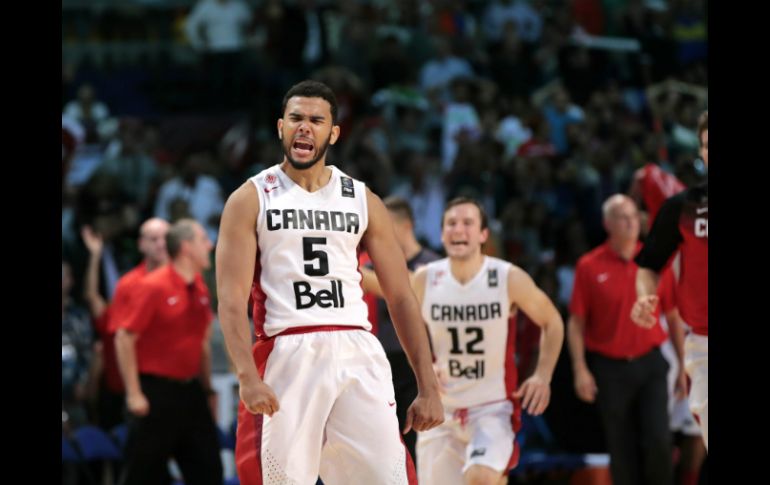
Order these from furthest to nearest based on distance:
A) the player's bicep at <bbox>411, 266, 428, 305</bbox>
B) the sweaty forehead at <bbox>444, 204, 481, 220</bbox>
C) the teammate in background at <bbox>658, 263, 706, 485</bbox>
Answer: the teammate in background at <bbox>658, 263, 706, 485</bbox> → the player's bicep at <bbox>411, 266, 428, 305</bbox> → the sweaty forehead at <bbox>444, 204, 481, 220</bbox>

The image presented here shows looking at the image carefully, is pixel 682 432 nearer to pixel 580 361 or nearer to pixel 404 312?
pixel 580 361

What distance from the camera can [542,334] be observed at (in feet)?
25.9

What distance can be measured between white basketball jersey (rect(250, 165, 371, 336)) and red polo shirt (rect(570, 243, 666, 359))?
4398 millimetres

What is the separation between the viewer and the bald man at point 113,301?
32.2ft

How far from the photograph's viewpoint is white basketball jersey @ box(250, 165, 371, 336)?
5680mm

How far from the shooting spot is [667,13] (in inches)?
656

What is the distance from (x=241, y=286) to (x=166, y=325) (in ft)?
13.2

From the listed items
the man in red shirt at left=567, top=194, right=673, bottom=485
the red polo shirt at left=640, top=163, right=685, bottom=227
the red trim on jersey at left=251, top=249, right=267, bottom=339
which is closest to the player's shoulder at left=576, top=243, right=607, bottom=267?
the man in red shirt at left=567, top=194, right=673, bottom=485

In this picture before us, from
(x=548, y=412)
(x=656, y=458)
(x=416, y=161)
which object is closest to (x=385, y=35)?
(x=416, y=161)

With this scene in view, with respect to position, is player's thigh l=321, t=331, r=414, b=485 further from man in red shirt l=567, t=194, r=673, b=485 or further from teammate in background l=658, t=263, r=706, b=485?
teammate in background l=658, t=263, r=706, b=485

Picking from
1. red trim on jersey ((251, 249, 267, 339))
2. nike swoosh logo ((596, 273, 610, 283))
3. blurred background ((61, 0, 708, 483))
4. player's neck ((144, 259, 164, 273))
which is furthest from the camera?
blurred background ((61, 0, 708, 483))

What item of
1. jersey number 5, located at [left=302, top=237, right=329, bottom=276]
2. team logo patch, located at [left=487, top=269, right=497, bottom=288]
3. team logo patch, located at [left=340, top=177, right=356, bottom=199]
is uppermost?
team logo patch, located at [left=340, top=177, right=356, bottom=199]

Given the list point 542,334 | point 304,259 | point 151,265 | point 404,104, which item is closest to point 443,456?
point 542,334
